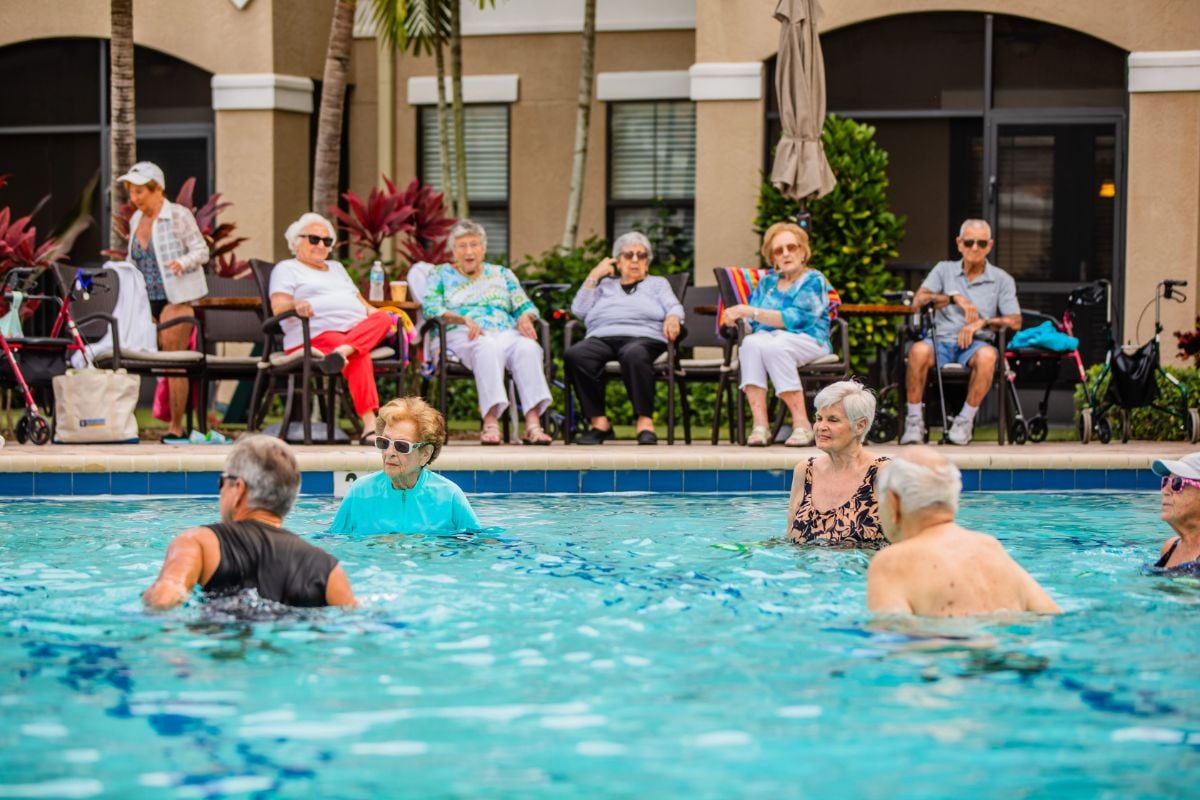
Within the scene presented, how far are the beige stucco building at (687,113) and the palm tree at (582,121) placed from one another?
0.64 meters

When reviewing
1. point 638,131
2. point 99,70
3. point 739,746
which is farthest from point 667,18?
point 739,746

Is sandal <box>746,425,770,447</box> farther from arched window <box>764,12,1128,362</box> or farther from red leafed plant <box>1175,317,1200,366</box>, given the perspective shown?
arched window <box>764,12,1128,362</box>

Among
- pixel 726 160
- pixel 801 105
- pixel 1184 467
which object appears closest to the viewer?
pixel 1184 467

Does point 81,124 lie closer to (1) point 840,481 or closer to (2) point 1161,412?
(2) point 1161,412

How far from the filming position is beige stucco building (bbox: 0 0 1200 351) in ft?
40.1

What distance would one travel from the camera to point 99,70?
47.0 feet

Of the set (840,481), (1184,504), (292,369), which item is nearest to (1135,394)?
(840,481)

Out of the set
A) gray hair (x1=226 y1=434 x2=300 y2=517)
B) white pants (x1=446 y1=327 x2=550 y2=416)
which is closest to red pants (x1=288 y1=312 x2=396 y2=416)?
white pants (x1=446 y1=327 x2=550 y2=416)

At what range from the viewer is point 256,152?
13555mm

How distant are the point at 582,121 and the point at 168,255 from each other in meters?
4.57

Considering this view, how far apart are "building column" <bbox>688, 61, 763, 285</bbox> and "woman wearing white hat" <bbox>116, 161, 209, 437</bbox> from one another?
4.01m

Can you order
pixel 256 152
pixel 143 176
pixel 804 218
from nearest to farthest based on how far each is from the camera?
pixel 143 176, pixel 804 218, pixel 256 152

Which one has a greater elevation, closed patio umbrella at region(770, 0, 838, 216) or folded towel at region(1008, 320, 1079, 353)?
closed patio umbrella at region(770, 0, 838, 216)

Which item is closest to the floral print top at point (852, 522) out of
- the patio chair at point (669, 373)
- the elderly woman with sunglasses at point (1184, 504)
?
the elderly woman with sunglasses at point (1184, 504)
